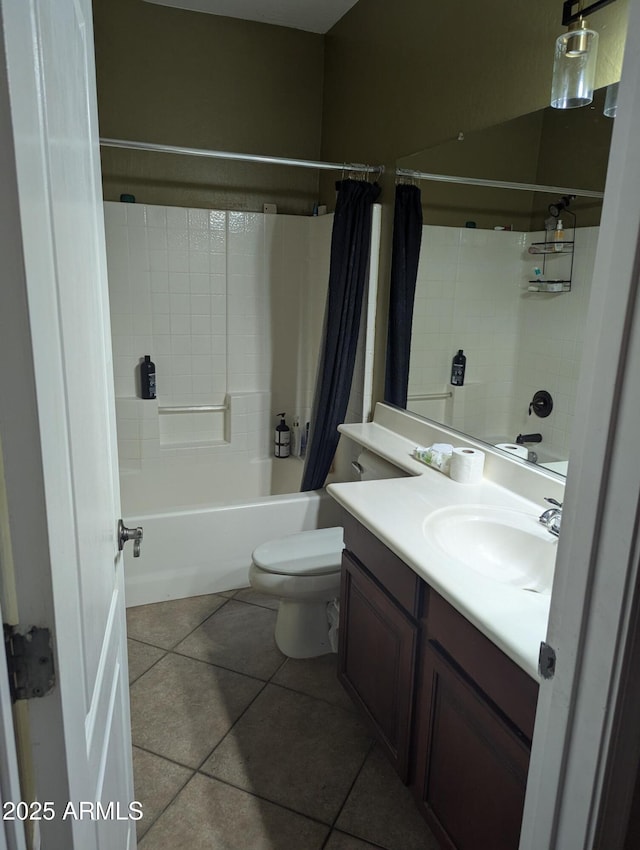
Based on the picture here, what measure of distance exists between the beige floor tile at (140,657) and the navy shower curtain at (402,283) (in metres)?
1.43

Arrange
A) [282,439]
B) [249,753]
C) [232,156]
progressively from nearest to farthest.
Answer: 1. [249,753]
2. [232,156]
3. [282,439]

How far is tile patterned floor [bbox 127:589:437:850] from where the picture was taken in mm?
1579

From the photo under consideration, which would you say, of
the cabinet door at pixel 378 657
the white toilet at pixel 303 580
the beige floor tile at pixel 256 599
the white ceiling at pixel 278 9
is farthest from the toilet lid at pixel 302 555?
the white ceiling at pixel 278 9

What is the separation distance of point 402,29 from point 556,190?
4.07 feet

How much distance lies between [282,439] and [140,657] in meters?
1.55

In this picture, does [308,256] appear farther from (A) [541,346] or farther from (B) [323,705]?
(B) [323,705]

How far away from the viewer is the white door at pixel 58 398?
0.55 metres

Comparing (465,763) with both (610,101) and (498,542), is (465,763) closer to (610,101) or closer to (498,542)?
(498,542)

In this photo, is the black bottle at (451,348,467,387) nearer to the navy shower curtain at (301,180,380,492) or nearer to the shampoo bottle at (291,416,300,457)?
the navy shower curtain at (301,180,380,492)

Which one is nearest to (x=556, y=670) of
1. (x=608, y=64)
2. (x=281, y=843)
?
(x=281, y=843)

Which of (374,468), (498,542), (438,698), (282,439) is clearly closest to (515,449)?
(498,542)

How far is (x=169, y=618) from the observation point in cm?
254

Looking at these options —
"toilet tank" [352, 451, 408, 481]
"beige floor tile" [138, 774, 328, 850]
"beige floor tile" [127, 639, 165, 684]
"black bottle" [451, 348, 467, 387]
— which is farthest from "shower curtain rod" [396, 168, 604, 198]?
"beige floor tile" [127, 639, 165, 684]

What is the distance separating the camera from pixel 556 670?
84 cm
